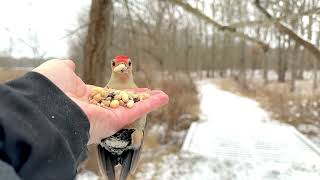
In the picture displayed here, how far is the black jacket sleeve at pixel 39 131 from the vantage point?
0.91 meters

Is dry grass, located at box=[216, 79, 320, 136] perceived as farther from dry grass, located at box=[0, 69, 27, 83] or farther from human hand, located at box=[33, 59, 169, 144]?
human hand, located at box=[33, 59, 169, 144]

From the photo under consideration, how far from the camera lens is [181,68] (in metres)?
11.4

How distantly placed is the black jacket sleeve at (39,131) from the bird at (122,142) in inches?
4.3

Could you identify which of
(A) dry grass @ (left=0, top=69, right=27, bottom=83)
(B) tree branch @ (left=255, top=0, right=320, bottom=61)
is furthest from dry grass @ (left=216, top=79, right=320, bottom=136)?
(A) dry grass @ (left=0, top=69, right=27, bottom=83)

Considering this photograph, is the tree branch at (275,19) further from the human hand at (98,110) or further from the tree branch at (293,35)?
the human hand at (98,110)

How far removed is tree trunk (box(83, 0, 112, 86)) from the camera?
4543mm

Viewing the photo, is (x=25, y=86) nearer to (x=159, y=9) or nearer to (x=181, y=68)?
(x=159, y=9)

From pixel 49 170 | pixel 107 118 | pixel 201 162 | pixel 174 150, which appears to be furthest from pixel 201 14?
pixel 49 170

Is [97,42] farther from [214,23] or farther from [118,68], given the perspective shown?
[118,68]

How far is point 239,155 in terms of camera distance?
283 inches

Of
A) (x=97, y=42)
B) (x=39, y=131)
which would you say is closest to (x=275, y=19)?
(x=97, y=42)

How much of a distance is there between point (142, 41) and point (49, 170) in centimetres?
453

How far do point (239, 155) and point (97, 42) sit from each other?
3.51 meters

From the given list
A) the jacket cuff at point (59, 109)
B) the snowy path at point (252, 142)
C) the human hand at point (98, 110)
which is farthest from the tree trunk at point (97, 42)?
the jacket cuff at point (59, 109)
